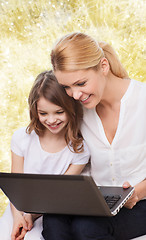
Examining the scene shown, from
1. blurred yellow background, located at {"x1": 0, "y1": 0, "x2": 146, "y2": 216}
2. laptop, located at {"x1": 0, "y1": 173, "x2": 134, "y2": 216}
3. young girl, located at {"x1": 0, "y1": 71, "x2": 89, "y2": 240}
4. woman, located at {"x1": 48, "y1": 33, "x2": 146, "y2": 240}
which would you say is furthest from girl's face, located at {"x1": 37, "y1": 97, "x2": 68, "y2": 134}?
blurred yellow background, located at {"x1": 0, "y1": 0, "x2": 146, "y2": 216}

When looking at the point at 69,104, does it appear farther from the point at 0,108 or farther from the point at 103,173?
the point at 0,108

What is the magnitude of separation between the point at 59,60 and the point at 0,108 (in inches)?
60.5

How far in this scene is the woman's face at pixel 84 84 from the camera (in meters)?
1.47

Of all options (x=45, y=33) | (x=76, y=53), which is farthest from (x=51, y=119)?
(x=45, y=33)

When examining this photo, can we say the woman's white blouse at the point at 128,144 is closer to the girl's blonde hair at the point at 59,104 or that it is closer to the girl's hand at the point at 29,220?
the girl's blonde hair at the point at 59,104

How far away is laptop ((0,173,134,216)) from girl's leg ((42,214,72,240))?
0.16 feet

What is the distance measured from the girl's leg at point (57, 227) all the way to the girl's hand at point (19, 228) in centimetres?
15

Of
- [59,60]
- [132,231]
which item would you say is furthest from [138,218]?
[59,60]

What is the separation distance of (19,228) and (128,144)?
1.87 ft

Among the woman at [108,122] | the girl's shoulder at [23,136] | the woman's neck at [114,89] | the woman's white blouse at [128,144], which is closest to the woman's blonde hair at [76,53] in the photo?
the woman at [108,122]

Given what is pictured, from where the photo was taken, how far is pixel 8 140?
301 cm

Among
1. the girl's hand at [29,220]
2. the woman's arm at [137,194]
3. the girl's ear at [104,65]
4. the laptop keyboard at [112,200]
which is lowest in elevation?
the girl's hand at [29,220]

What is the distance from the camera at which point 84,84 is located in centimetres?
148

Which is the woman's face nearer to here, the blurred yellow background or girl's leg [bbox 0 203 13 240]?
girl's leg [bbox 0 203 13 240]
